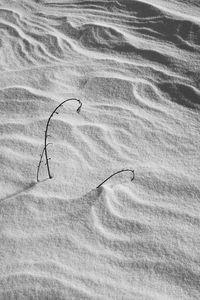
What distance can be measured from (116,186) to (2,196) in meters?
0.57

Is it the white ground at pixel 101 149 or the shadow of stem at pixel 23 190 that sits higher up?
the white ground at pixel 101 149

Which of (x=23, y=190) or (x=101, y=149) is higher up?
(x=101, y=149)

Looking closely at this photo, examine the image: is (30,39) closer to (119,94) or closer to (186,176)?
(119,94)

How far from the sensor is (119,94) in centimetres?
287

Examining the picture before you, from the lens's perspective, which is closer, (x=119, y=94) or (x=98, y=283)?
Answer: (x=98, y=283)

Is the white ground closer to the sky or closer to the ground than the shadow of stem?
closer to the sky

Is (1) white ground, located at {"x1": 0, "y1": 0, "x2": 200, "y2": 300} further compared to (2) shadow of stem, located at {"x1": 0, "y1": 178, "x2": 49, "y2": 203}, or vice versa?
(2) shadow of stem, located at {"x1": 0, "y1": 178, "x2": 49, "y2": 203}

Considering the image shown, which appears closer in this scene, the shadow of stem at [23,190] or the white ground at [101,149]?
the white ground at [101,149]

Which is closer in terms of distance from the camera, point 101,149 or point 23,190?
point 23,190

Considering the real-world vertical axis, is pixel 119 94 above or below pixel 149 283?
above

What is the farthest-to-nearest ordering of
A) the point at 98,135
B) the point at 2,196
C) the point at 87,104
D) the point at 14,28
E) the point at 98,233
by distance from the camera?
1. the point at 14,28
2. the point at 87,104
3. the point at 98,135
4. the point at 2,196
5. the point at 98,233

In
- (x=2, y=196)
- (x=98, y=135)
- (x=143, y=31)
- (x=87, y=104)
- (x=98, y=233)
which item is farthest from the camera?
(x=143, y=31)

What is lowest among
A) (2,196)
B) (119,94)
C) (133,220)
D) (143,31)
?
(2,196)

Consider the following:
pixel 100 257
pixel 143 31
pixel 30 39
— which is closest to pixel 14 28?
pixel 30 39
